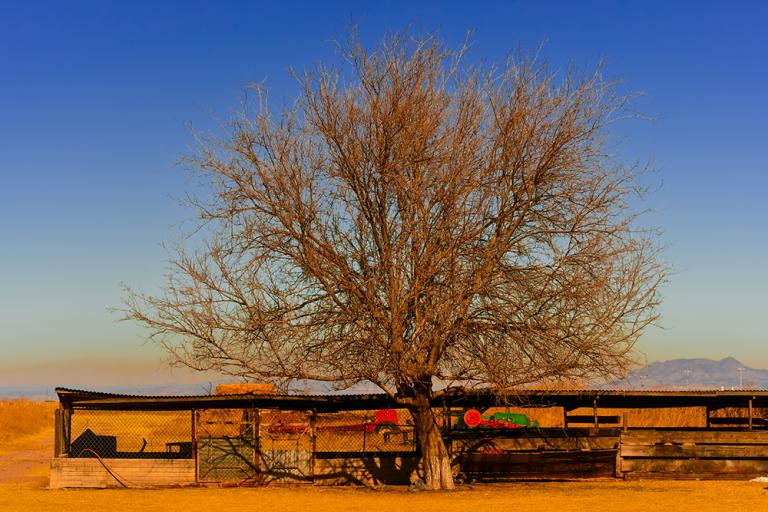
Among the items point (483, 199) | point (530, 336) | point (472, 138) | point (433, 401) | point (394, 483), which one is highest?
point (472, 138)

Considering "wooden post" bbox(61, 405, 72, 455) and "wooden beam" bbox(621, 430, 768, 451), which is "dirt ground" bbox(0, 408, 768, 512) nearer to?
"wooden beam" bbox(621, 430, 768, 451)

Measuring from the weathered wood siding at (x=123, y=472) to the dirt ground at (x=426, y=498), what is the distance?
0.62 metres

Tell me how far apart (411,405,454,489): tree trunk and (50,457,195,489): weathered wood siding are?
636cm

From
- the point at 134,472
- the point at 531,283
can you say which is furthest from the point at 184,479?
the point at 531,283

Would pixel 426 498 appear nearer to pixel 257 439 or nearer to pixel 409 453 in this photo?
pixel 409 453

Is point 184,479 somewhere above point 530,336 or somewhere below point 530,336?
below

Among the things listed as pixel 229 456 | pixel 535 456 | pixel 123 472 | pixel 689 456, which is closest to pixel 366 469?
pixel 229 456

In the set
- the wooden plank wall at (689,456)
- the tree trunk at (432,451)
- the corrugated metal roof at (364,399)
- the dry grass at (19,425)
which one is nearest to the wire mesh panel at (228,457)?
the corrugated metal roof at (364,399)

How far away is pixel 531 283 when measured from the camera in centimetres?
2016

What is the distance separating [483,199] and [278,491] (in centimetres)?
913

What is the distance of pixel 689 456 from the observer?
24.4 meters

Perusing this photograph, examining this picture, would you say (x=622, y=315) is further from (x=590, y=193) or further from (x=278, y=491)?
(x=278, y=491)

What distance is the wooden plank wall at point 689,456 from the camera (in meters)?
24.4

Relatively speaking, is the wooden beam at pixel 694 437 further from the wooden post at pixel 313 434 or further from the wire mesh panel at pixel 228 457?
the wire mesh panel at pixel 228 457
